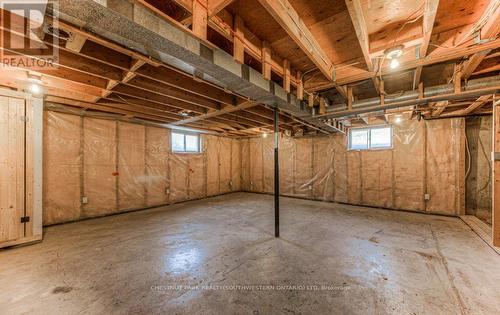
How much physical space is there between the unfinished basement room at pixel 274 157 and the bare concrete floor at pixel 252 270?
0.07ft

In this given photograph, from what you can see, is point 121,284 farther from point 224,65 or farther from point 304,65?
point 304,65

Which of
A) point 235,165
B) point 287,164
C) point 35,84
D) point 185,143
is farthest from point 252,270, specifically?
point 235,165

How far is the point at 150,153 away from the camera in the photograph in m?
5.04

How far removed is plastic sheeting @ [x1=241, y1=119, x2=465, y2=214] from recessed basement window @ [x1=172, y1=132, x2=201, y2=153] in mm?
2903

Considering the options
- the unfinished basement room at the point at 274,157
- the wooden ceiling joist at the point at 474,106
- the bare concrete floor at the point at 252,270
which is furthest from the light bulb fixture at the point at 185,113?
the wooden ceiling joist at the point at 474,106

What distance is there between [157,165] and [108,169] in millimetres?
1099

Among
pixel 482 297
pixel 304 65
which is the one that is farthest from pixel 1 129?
pixel 482 297

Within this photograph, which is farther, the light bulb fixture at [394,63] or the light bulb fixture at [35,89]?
the light bulb fixture at [35,89]

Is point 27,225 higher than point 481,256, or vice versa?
point 27,225

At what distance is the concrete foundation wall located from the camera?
4.05 m

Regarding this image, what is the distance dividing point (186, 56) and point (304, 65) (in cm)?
156

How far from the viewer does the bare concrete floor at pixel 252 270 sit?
158cm

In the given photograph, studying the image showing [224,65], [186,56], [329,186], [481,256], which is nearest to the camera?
[186,56]

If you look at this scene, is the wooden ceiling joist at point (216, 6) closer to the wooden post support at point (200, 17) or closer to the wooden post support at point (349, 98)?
the wooden post support at point (200, 17)
